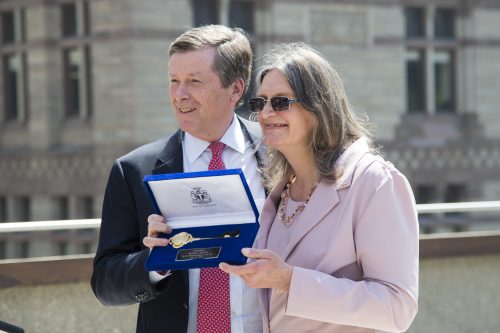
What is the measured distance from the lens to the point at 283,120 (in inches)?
108

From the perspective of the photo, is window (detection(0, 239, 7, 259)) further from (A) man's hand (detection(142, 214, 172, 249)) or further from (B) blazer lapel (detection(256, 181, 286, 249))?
(A) man's hand (detection(142, 214, 172, 249))

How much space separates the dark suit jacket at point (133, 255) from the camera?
2922 millimetres

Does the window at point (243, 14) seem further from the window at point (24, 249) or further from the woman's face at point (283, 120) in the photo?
the woman's face at point (283, 120)

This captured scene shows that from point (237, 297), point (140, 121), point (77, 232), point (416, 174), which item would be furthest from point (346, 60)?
point (237, 297)

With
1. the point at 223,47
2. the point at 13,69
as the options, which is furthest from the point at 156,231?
the point at 13,69

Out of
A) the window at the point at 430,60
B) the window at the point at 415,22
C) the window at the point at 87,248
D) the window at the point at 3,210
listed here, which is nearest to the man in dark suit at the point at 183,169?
the window at the point at 87,248

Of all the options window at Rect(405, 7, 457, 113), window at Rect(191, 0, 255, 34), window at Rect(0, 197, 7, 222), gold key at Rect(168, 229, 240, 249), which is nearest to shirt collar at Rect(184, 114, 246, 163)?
gold key at Rect(168, 229, 240, 249)

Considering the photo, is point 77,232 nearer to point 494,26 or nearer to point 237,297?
point 494,26

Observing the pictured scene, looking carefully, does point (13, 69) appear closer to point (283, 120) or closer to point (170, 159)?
point (170, 159)

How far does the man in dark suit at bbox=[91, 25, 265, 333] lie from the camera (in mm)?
2994

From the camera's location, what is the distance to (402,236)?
2.58 metres

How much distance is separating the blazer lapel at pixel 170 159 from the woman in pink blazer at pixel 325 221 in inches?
17.5

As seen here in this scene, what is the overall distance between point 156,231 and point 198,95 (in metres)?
0.72

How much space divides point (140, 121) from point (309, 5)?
12.8 feet
